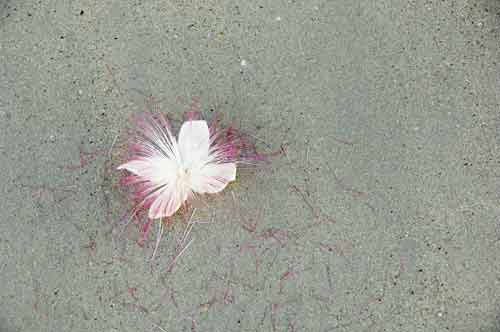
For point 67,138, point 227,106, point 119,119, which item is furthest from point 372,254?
point 67,138

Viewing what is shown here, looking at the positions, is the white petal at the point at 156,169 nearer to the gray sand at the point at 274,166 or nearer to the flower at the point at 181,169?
the flower at the point at 181,169

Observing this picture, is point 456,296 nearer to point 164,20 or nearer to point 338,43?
point 338,43

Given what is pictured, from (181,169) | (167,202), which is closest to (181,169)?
(181,169)

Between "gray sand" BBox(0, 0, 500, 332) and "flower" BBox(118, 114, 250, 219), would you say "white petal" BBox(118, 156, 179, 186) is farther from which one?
"gray sand" BBox(0, 0, 500, 332)

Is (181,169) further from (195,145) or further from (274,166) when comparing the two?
(274,166)

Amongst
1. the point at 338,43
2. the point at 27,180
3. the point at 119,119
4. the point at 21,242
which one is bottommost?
the point at 21,242

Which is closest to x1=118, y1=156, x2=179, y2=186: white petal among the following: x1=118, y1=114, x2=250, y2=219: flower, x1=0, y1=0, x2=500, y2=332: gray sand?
x1=118, y1=114, x2=250, y2=219: flower
